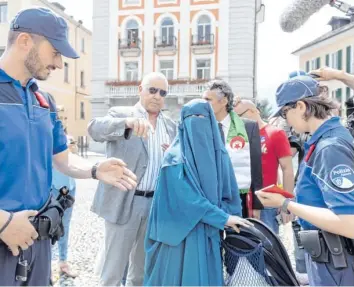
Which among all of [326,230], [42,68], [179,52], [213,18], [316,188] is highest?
[213,18]

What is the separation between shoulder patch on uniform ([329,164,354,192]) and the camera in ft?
6.55

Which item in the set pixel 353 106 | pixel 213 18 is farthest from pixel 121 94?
pixel 353 106

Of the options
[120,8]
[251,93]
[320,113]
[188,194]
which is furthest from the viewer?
[120,8]

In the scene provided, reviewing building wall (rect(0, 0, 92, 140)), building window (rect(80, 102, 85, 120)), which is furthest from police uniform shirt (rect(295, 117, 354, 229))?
building window (rect(80, 102, 85, 120))

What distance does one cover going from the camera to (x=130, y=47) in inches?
1173

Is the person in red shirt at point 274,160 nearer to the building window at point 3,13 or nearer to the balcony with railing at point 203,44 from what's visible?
the balcony with railing at point 203,44

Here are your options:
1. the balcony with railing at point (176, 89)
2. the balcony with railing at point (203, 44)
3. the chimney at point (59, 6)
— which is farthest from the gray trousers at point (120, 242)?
the chimney at point (59, 6)

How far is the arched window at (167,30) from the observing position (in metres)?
29.7

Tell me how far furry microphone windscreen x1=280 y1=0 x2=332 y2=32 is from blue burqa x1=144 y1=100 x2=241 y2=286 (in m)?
1.46

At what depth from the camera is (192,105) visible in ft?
A: 10.2

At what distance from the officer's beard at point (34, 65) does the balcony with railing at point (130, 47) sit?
93.1 feet

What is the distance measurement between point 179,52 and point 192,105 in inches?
1069

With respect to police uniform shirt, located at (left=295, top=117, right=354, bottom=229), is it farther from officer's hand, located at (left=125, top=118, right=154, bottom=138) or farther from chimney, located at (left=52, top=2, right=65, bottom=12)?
chimney, located at (left=52, top=2, right=65, bottom=12)

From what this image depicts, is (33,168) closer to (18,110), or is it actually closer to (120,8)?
(18,110)
